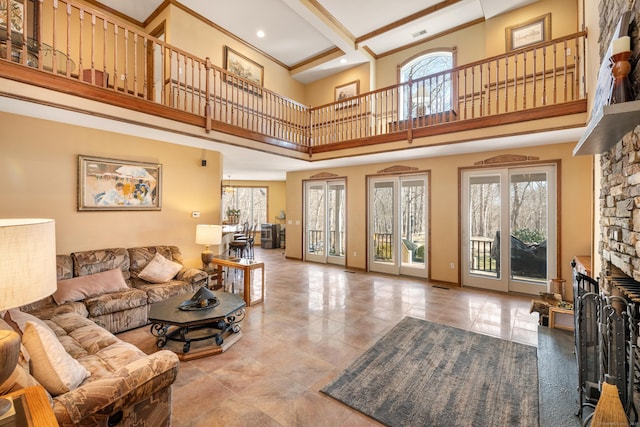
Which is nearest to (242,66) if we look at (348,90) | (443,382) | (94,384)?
(348,90)

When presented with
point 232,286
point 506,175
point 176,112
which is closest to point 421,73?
point 506,175

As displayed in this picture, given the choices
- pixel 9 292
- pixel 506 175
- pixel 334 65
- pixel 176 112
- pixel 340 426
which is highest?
pixel 334 65

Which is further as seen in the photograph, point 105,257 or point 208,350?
point 105,257

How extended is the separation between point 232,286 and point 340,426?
3.94 m

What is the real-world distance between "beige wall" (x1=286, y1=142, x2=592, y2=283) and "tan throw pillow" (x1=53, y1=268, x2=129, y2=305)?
4974mm

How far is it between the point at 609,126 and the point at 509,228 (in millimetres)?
3960

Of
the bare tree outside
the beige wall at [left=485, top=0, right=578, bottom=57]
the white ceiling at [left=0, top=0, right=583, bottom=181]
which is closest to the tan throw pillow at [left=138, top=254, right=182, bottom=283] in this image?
the white ceiling at [left=0, top=0, right=583, bottom=181]

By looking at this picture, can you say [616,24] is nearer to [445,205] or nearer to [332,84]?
[445,205]

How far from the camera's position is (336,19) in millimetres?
5801

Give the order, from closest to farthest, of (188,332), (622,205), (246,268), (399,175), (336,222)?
1. (622,205)
2. (188,332)
3. (246,268)
4. (399,175)
5. (336,222)

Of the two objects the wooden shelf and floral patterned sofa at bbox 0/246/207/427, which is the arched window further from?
floral patterned sofa at bbox 0/246/207/427

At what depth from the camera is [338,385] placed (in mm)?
2465

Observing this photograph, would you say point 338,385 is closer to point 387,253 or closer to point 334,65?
point 387,253

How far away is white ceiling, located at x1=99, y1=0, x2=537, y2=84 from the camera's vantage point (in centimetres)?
536
